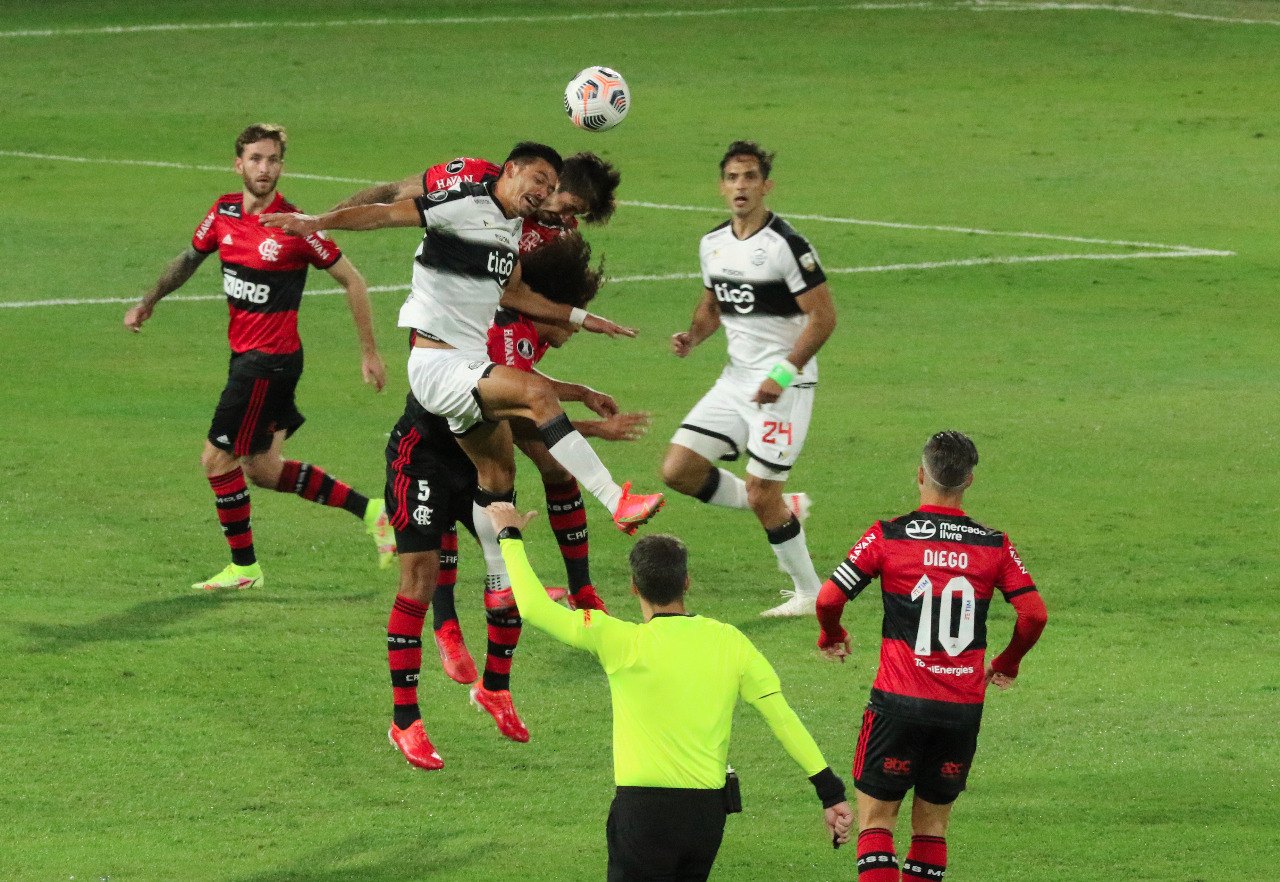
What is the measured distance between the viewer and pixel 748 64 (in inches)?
1667

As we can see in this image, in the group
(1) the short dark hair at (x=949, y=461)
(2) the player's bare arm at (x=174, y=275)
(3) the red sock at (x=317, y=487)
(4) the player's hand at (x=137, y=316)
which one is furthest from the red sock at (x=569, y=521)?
(1) the short dark hair at (x=949, y=461)

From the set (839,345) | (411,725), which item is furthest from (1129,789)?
(839,345)

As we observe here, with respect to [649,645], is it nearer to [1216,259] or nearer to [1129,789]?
[1129,789]

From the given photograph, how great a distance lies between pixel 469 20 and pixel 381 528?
34.3 meters

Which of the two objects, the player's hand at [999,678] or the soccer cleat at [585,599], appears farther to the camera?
the soccer cleat at [585,599]

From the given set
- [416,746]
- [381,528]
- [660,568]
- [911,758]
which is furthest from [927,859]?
[381,528]

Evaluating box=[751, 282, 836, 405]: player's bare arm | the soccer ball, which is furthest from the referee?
the soccer ball

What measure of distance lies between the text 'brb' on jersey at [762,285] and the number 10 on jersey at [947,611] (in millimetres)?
4924

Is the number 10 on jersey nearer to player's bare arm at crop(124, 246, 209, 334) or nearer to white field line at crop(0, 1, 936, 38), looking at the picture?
player's bare arm at crop(124, 246, 209, 334)

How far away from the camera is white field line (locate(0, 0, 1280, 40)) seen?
4578 centimetres

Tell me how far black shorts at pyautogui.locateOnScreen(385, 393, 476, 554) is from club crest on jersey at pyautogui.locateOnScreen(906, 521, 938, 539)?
326 cm

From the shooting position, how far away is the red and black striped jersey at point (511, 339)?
1202cm

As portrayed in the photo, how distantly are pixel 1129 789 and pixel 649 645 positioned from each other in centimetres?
396

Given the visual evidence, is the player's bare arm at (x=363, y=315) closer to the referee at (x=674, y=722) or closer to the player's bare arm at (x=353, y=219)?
the player's bare arm at (x=353, y=219)
